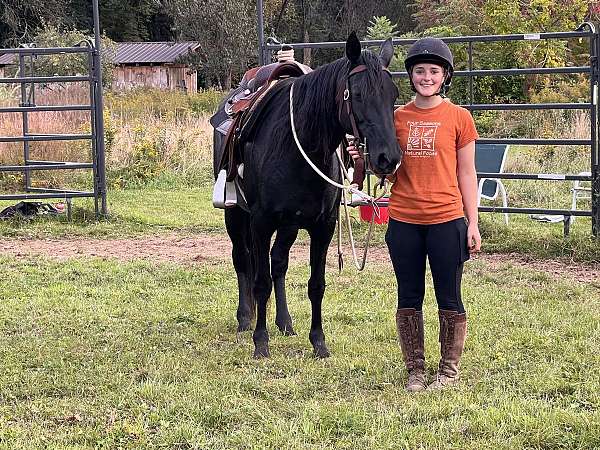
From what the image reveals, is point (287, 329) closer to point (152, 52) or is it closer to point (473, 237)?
point (473, 237)

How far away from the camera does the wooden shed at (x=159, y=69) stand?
34812mm

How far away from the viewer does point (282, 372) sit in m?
4.67

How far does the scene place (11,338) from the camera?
5430mm

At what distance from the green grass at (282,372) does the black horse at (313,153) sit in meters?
0.48

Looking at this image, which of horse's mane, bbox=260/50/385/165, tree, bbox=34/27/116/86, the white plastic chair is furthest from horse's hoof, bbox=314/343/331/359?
tree, bbox=34/27/116/86

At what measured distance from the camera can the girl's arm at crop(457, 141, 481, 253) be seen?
4.17m

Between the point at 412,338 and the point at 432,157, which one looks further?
the point at 412,338

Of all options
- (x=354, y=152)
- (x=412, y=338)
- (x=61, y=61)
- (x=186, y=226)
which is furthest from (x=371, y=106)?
(x=61, y=61)

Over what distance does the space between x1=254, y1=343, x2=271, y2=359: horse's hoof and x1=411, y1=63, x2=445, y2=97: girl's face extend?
1825 millimetres

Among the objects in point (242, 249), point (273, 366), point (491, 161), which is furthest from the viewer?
point (491, 161)

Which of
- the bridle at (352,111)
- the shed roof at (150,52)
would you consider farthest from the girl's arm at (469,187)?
the shed roof at (150,52)

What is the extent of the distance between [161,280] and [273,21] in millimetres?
29765

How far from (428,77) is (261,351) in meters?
1.92

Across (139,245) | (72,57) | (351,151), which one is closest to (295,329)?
(351,151)
